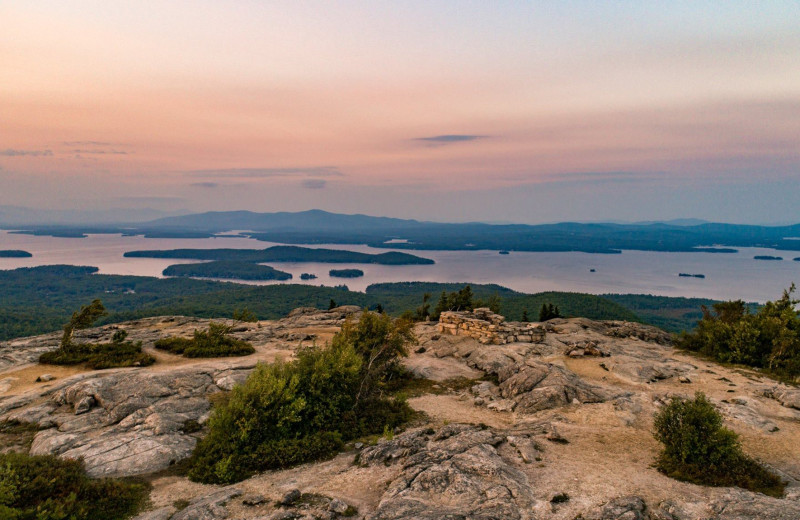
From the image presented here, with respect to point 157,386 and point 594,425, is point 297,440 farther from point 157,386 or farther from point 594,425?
point 594,425

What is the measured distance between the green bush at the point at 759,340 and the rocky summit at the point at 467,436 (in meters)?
1.75

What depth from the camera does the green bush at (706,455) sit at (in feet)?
37.3

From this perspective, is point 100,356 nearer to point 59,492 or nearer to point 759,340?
point 59,492

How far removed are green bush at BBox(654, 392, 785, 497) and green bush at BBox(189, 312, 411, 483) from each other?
32.8 ft

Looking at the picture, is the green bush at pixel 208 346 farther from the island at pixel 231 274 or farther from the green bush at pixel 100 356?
the island at pixel 231 274

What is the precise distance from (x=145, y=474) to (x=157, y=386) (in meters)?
7.62

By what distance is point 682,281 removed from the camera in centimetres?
17350

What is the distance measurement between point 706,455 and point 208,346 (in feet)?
93.0

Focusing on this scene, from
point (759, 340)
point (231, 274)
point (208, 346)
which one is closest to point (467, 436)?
point (208, 346)

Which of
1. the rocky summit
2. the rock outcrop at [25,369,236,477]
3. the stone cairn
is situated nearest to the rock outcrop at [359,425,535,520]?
the rocky summit

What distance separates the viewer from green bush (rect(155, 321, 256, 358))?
1079 inches

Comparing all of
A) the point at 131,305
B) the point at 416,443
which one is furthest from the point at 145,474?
the point at 131,305

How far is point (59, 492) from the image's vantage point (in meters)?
11.3

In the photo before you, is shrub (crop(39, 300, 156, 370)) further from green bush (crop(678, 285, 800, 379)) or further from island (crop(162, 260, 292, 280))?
island (crop(162, 260, 292, 280))
